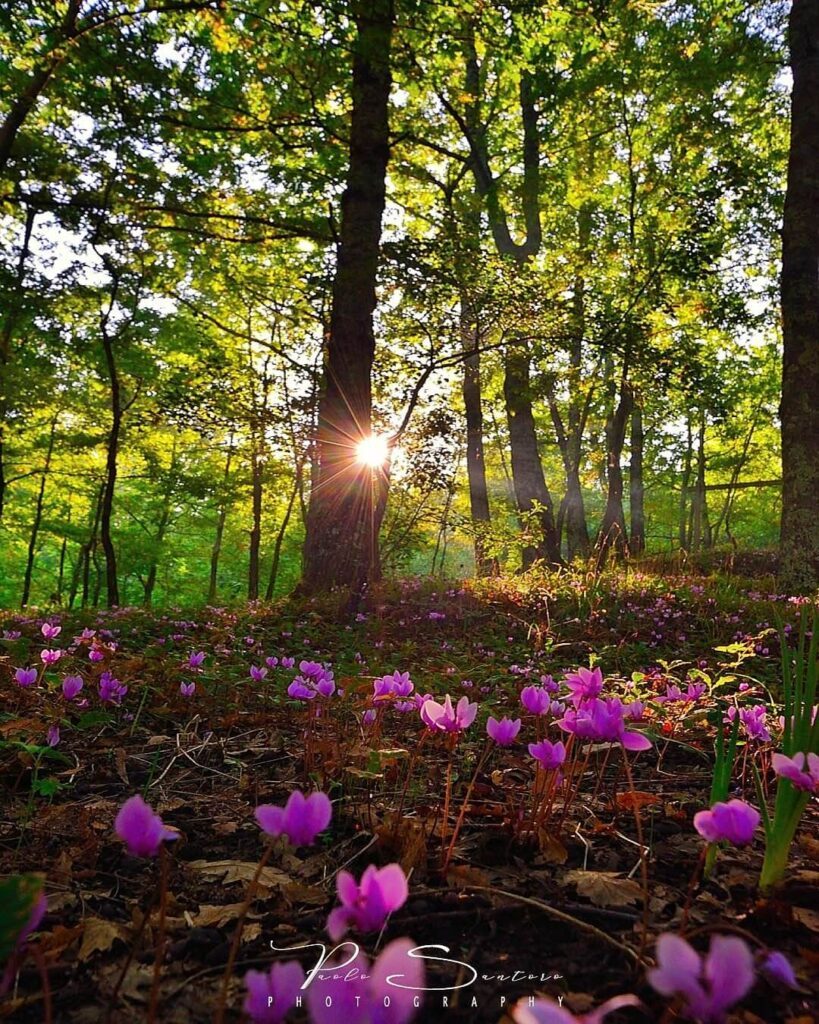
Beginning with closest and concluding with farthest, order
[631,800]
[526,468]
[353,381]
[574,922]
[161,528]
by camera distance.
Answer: [574,922] → [631,800] → [353,381] → [526,468] → [161,528]

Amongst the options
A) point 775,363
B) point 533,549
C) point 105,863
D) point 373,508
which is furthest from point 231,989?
point 775,363

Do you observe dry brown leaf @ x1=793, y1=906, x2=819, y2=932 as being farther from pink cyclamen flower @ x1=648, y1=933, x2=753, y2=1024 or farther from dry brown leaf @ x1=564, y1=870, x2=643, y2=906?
pink cyclamen flower @ x1=648, y1=933, x2=753, y2=1024

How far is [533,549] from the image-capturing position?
12.7 meters

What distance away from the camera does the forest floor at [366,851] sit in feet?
3.41

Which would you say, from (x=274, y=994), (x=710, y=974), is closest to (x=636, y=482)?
(x=710, y=974)

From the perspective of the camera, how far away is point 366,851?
1591mm

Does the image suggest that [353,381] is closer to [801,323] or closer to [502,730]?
[801,323]

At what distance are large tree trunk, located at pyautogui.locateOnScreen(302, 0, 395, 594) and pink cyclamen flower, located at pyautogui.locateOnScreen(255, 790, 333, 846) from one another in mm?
5907

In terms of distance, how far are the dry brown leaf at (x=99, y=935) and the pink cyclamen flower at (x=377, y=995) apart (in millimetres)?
774

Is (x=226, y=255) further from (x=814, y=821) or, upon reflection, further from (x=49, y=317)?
(x=814, y=821)

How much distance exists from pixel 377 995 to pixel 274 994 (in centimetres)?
15

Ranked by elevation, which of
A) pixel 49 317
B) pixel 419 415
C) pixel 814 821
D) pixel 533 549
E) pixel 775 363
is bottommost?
pixel 814 821

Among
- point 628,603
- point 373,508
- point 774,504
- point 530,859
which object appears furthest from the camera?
point 774,504

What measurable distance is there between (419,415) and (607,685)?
28.6ft
